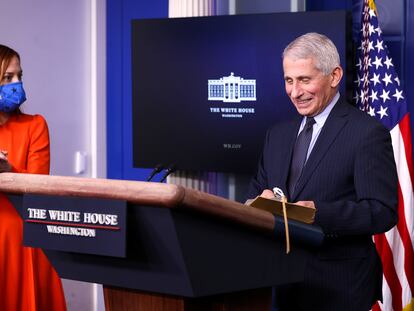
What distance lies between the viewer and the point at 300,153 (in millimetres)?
2332

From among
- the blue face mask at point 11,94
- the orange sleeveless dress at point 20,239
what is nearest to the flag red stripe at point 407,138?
the orange sleeveless dress at point 20,239

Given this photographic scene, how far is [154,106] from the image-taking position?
152 inches

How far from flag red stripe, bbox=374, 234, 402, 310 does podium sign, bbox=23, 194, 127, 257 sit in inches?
89.2

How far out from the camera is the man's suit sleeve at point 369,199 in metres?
2.02

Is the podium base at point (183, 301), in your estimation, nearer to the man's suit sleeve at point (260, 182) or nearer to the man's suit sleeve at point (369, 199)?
the man's suit sleeve at point (369, 199)

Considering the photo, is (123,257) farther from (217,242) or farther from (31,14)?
(31,14)

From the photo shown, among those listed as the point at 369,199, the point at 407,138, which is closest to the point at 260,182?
the point at 369,199

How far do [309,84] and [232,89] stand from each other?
1.39 metres

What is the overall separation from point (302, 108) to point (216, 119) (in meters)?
1.43

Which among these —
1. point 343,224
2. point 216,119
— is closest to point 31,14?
point 216,119

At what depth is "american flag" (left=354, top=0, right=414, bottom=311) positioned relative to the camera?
3.45m

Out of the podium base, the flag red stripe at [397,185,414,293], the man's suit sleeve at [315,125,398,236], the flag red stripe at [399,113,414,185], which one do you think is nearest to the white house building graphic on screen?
the flag red stripe at [399,113,414,185]

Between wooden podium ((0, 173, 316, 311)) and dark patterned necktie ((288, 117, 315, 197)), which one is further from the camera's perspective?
dark patterned necktie ((288, 117, 315, 197))

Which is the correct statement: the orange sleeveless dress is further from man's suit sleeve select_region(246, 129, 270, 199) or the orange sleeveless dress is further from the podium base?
the podium base
